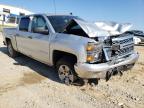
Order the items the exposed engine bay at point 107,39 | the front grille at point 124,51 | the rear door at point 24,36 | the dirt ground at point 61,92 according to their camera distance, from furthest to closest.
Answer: the rear door at point 24,36 < the front grille at point 124,51 < the exposed engine bay at point 107,39 < the dirt ground at point 61,92

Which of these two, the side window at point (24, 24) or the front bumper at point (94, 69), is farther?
the side window at point (24, 24)

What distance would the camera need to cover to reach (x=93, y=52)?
17.6 ft

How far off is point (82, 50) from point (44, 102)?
1.41 metres

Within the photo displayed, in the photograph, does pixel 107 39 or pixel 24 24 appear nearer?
pixel 107 39

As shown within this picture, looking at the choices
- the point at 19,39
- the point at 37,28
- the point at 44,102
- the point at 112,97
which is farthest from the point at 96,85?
the point at 19,39

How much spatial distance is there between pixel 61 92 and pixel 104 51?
139cm

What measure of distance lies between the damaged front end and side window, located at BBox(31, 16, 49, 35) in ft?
2.50

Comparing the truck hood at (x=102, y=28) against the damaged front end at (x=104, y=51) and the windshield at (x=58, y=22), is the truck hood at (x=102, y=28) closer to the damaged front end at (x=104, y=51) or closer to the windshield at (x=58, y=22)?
the damaged front end at (x=104, y=51)

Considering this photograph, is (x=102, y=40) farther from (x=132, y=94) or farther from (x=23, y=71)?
(x=23, y=71)

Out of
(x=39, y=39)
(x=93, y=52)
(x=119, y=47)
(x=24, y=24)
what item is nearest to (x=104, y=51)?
(x=93, y=52)

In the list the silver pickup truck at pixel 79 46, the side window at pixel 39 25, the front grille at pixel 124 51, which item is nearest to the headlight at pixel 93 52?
the silver pickup truck at pixel 79 46

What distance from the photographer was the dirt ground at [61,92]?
4977 mm

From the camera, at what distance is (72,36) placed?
19.0ft

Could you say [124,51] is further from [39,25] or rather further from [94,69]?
[39,25]
